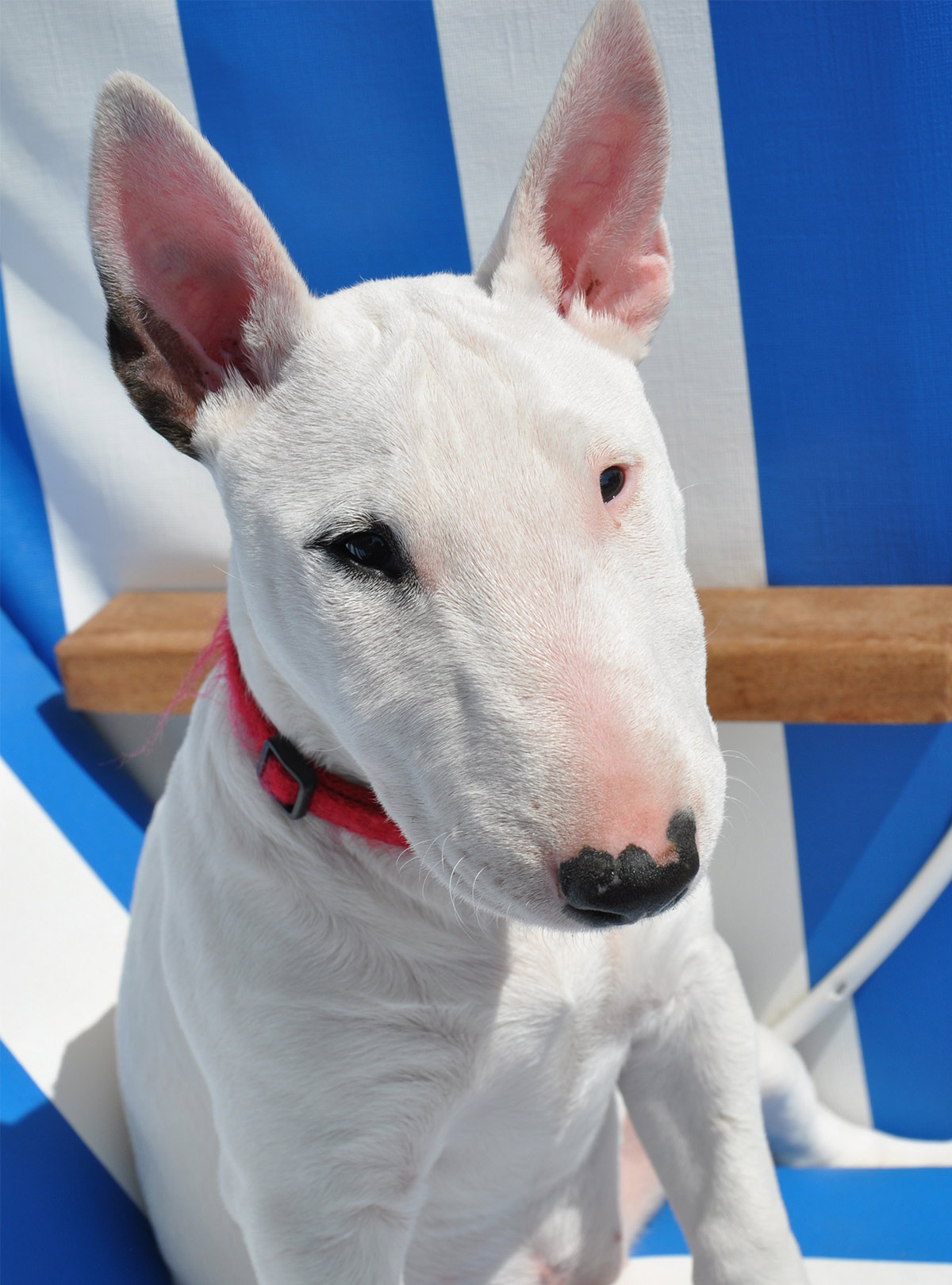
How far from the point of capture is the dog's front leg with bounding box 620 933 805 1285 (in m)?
1.03

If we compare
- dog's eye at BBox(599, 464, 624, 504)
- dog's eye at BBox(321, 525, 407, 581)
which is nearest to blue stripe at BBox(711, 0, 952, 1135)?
dog's eye at BBox(599, 464, 624, 504)

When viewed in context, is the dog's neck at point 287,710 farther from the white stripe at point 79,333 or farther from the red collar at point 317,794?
the white stripe at point 79,333

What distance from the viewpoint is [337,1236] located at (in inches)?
35.1

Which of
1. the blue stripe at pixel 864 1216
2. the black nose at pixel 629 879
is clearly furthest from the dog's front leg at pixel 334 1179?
the blue stripe at pixel 864 1216

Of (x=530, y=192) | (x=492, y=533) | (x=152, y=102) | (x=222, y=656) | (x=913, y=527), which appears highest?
(x=152, y=102)

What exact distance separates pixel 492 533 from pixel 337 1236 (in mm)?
571

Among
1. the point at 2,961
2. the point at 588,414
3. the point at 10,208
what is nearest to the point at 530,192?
the point at 588,414

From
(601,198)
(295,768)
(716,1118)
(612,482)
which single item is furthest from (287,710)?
(716,1118)

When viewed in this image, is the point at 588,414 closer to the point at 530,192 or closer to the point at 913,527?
the point at 530,192

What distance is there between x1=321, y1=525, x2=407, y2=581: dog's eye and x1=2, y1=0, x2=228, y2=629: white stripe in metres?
0.85

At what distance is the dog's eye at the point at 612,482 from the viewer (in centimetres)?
74

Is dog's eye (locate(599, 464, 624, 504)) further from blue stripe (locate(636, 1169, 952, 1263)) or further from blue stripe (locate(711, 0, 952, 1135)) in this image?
blue stripe (locate(636, 1169, 952, 1263))

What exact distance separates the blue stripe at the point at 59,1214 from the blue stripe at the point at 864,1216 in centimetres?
57

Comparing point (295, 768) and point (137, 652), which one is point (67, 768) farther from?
point (295, 768)
